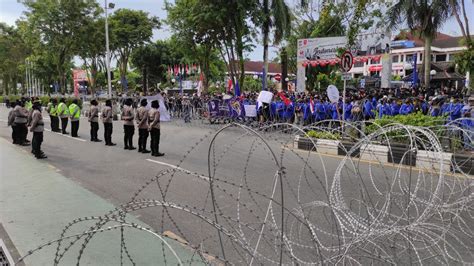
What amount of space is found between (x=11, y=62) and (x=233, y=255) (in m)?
56.4

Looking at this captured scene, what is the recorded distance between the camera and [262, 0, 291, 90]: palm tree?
23422 mm

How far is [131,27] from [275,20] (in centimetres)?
1914

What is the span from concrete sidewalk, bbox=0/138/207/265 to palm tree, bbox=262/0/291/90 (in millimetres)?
17028

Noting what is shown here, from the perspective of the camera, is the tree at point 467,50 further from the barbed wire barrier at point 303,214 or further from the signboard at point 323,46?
the barbed wire barrier at point 303,214

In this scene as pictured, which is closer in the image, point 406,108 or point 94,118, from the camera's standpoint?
point 406,108

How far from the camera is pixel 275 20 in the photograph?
78.1 ft

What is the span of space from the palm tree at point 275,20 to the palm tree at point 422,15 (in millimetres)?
6700

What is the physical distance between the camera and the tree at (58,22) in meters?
30.9

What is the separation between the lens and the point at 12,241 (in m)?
5.09

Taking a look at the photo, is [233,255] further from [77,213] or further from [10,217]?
[10,217]

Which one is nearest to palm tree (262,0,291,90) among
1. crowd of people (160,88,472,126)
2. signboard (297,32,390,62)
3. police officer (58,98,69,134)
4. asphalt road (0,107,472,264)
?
signboard (297,32,390,62)

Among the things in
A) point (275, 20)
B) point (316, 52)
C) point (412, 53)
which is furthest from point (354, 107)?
point (412, 53)

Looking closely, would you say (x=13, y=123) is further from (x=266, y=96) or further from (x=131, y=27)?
(x=131, y=27)

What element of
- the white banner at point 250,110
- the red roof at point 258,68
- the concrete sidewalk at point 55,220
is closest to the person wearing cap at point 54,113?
the concrete sidewalk at point 55,220
